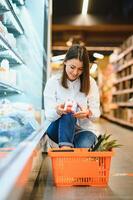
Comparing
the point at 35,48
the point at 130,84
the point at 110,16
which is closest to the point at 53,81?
the point at 35,48

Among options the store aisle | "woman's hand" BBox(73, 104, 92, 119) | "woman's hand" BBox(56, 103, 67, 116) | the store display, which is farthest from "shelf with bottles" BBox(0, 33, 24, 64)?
the store display

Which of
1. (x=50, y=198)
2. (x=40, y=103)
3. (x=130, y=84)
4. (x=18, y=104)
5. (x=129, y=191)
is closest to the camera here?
(x=50, y=198)

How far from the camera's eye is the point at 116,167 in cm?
396

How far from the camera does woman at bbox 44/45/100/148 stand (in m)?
3.14

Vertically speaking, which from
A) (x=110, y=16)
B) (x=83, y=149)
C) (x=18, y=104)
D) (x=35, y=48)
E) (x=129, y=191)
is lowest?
(x=129, y=191)

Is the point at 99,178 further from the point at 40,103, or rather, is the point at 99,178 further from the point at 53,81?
the point at 40,103

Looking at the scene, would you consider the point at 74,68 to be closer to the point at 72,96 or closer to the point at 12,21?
the point at 72,96

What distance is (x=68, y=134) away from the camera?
3137 millimetres

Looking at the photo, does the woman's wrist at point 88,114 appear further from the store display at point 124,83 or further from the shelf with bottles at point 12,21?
the store display at point 124,83

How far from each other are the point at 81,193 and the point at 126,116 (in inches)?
342

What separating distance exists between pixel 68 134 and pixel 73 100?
0.30m

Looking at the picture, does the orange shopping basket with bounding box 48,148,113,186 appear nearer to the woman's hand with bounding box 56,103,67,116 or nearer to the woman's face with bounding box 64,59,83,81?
the woman's hand with bounding box 56,103,67,116

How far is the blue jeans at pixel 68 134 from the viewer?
314 centimetres

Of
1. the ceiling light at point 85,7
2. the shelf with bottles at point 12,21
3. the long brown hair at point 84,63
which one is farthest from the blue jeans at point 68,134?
the ceiling light at point 85,7
